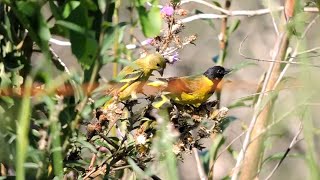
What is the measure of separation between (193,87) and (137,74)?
1.13 feet

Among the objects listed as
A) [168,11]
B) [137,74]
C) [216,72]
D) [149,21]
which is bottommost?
[216,72]

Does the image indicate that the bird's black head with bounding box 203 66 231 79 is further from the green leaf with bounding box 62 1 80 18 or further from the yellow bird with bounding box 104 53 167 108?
the green leaf with bounding box 62 1 80 18

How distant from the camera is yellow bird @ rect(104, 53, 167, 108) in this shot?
1.71 m

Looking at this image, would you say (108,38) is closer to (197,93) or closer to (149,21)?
(149,21)

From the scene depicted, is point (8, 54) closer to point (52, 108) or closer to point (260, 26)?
point (52, 108)

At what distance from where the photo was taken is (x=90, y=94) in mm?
1295

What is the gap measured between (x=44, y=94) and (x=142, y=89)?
0.55 meters

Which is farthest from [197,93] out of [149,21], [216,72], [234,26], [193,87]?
[149,21]

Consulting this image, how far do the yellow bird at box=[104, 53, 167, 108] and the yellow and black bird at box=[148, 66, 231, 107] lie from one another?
0.13 feet

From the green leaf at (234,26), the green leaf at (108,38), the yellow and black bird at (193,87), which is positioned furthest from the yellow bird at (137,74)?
the green leaf at (234,26)

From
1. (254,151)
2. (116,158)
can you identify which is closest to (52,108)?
(116,158)

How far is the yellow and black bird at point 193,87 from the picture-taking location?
6.06ft

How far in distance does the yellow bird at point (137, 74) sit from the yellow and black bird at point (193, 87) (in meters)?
0.04

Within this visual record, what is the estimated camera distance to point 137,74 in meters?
1.88
